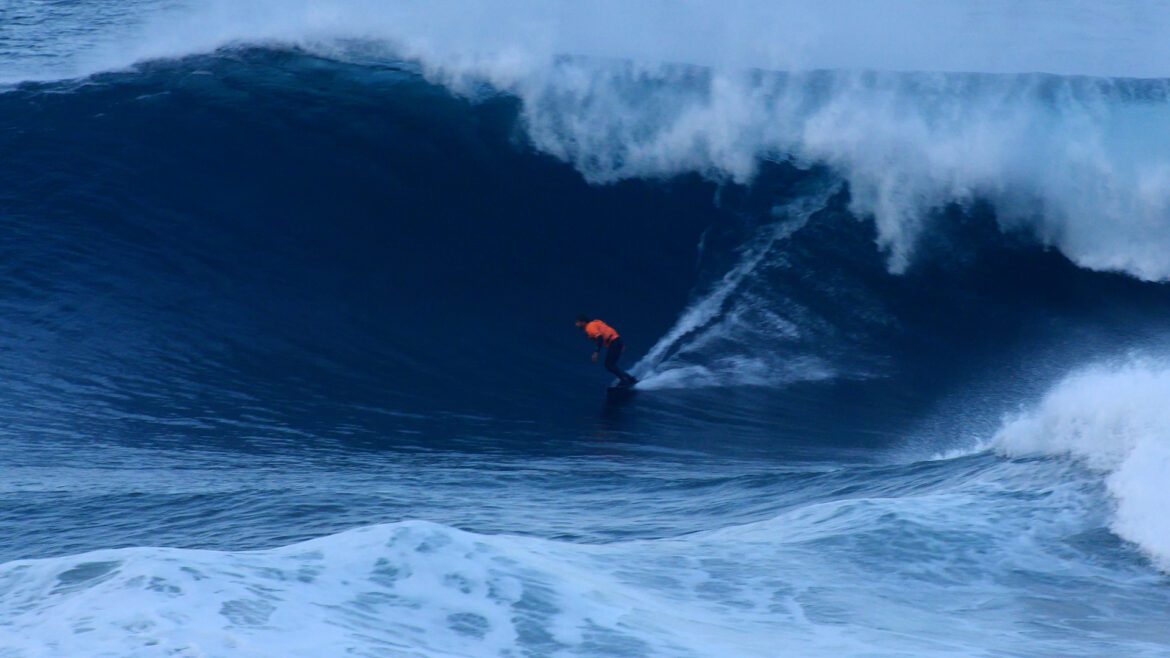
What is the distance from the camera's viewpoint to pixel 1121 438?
9.76m

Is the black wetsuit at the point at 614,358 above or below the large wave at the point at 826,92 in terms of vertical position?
below

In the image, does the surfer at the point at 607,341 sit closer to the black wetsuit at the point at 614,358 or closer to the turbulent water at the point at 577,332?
the black wetsuit at the point at 614,358

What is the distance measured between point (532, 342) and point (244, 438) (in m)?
4.06

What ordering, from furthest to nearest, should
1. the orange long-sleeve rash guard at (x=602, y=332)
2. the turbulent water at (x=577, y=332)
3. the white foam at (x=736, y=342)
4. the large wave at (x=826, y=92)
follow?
the large wave at (x=826, y=92), the white foam at (x=736, y=342), the orange long-sleeve rash guard at (x=602, y=332), the turbulent water at (x=577, y=332)

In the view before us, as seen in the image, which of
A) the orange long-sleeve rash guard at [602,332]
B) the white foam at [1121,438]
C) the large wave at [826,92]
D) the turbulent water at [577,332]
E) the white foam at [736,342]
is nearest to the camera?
the turbulent water at [577,332]

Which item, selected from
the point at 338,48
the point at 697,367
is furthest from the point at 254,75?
the point at 697,367

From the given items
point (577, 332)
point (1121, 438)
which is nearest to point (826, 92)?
point (577, 332)

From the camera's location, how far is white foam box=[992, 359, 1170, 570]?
8586 millimetres

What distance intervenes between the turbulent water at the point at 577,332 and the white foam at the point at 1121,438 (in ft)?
0.13

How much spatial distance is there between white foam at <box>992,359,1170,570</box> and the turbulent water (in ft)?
0.13

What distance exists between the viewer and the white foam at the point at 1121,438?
28.2 feet

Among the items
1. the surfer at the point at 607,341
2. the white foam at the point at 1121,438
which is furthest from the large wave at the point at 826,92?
the white foam at the point at 1121,438

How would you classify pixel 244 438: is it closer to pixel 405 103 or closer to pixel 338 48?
pixel 405 103

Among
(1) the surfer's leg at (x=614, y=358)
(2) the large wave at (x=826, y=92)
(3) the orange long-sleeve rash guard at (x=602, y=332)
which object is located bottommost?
(1) the surfer's leg at (x=614, y=358)
